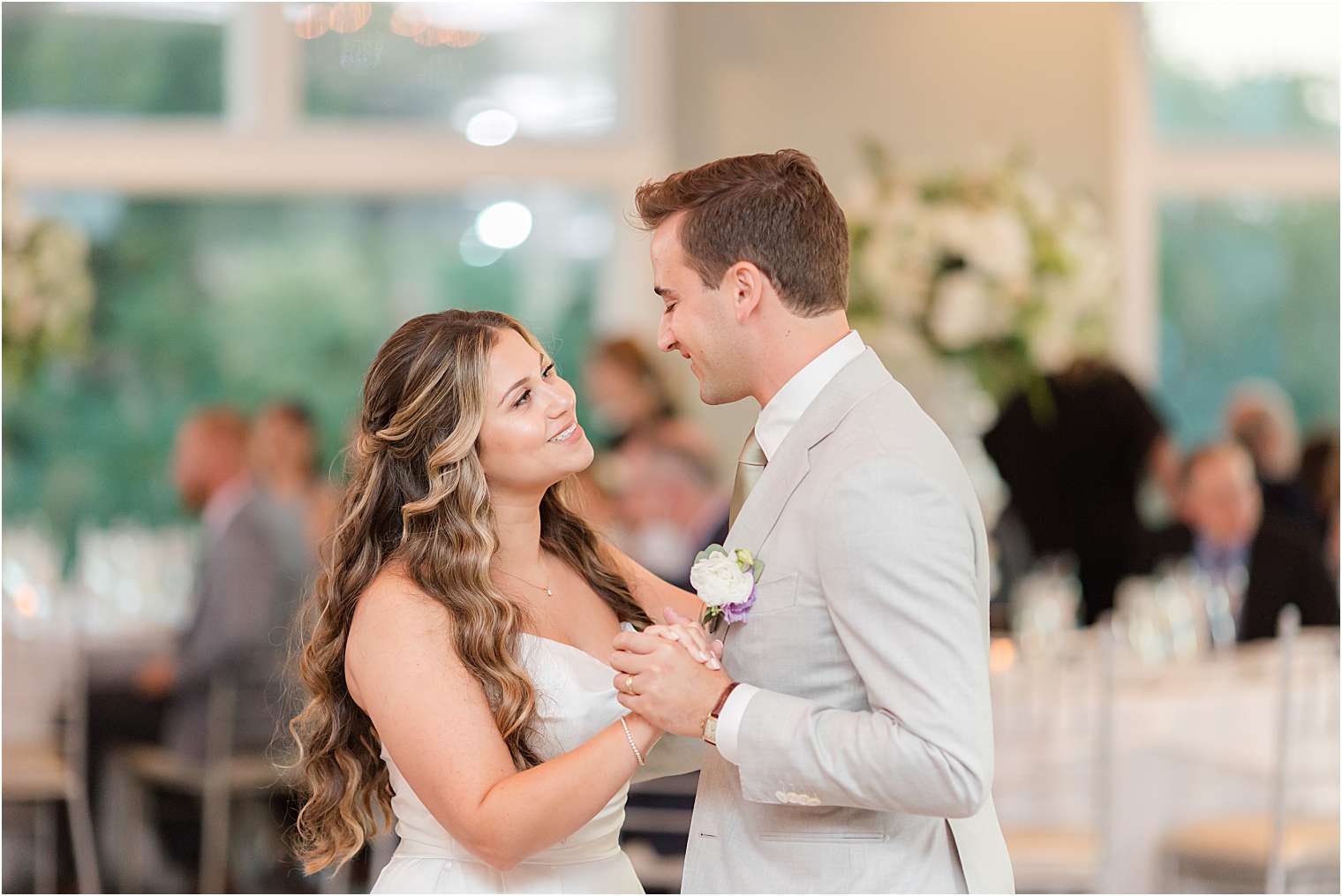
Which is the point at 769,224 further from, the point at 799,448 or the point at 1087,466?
the point at 1087,466

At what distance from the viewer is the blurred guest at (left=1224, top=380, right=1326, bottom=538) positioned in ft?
20.7

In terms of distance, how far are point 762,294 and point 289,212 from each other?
5.77 metres

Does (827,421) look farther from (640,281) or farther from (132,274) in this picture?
(132,274)

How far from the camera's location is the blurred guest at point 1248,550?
16.6ft

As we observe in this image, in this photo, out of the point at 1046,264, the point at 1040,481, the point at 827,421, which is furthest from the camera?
the point at 1040,481

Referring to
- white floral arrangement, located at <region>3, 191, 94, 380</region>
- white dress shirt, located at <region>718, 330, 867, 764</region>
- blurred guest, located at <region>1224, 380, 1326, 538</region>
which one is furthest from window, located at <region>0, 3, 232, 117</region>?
white dress shirt, located at <region>718, 330, 867, 764</region>

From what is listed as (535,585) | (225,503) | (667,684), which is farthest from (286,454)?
(667,684)

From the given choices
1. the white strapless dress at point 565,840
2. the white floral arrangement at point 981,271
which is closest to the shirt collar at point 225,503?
the white floral arrangement at point 981,271

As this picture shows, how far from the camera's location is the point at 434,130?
7086mm

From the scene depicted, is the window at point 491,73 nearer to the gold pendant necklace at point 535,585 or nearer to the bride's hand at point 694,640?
the gold pendant necklace at point 535,585

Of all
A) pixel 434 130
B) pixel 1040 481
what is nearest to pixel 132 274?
pixel 434 130

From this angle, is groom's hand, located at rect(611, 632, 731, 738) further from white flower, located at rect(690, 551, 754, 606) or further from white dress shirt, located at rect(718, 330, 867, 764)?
white dress shirt, located at rect(718, 330, 867, 764)

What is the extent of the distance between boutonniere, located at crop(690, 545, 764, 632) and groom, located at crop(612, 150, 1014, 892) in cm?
3

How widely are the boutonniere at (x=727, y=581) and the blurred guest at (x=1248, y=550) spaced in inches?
143
